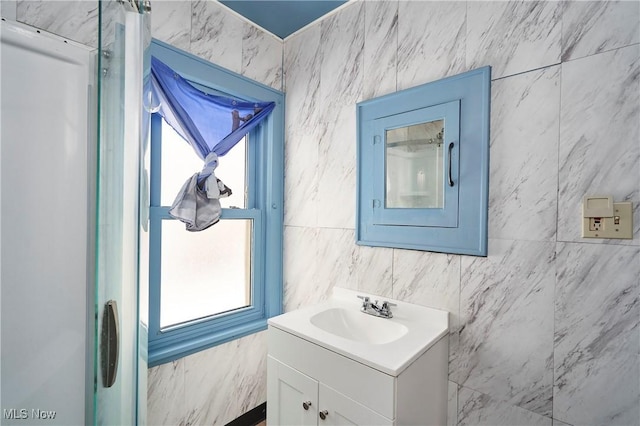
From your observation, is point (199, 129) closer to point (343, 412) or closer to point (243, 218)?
point (243, 218)

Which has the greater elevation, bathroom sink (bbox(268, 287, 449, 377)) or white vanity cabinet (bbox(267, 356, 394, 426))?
bathroom sink (bbox(268, 287, 449, 377))

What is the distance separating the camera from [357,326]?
1.41m

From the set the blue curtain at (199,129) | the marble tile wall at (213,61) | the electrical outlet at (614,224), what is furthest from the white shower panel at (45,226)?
the electrical outlet at (614,224)

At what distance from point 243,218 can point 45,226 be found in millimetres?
950

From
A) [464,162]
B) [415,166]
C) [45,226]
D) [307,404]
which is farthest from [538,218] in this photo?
[45,226]

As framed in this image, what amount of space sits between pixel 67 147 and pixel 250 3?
1.20m

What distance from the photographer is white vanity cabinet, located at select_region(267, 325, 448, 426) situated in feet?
3.06

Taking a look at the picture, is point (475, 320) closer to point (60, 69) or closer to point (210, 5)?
point (60, 69)

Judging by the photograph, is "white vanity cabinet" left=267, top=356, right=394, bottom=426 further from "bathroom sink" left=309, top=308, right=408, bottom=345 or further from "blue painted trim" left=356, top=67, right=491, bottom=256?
"blue painted trim" left=356, top=67, right=491, bottom=256

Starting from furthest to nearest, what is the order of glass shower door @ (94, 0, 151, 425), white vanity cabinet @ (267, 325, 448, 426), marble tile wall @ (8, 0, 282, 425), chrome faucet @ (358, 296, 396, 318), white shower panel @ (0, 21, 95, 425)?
chrome faucet @ (358, 296, 396, 318)
marble tile wall @ (8, 0, 282, 425)
white vanity cabinet @ (267, 325, 448, 426)
white shower panel @ (0, 21, 95, 425)
glass shower door @ (94, 0, 151, 425)

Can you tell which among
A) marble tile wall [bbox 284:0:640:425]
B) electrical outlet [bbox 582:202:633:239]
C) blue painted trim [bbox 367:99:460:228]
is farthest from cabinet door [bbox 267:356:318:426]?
electrical outlet [bbox 582:202:633:239]

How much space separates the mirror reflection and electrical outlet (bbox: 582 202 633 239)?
1.56ft

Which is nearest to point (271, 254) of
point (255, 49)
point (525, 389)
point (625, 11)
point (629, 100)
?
point (255, 49)

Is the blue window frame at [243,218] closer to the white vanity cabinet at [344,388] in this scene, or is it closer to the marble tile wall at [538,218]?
the white vanity cabinet at [344,388]
